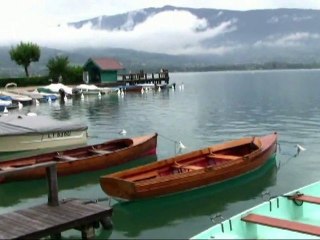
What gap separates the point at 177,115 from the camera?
142 feet

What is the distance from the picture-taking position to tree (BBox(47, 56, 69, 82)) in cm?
8006

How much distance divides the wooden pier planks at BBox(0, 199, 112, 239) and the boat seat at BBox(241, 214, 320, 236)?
3.67 metres

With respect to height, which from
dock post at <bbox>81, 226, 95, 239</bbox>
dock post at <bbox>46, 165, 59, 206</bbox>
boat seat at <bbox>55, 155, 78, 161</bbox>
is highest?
dock post at <bbox>46, 165, 59, 206</bbox>

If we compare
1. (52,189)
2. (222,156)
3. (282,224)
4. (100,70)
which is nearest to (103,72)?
(100,70)

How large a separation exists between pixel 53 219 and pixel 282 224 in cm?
545

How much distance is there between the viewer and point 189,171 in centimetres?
1614

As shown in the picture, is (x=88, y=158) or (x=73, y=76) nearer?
(x=88, y=158)

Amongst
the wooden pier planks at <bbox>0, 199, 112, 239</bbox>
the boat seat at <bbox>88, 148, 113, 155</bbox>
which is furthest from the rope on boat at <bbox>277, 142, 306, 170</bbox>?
the wooden pier planks at <bbox>0, 199, 112, 239</bbox>

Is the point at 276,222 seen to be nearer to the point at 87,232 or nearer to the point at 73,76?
the point at 87,232

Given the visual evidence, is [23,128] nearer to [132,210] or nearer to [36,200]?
[36,200]

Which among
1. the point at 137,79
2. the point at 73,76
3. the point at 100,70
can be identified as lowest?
the point at 137,79

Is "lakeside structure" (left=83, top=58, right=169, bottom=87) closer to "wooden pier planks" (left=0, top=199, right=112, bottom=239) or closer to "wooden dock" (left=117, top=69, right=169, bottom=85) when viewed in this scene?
"wooden dock" (left=117, top=69, right=169, bottom=85)

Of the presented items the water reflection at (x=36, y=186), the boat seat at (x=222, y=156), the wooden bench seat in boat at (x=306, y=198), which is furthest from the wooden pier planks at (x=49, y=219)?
the boat seat at (x=222, y=156)

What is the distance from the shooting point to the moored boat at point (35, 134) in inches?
984
